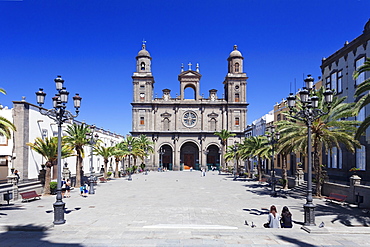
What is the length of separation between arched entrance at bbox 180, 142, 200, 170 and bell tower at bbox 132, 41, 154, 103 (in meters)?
14.7

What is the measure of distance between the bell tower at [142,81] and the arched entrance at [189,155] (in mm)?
14657

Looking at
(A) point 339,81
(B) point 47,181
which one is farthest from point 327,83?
(B) point 47,181

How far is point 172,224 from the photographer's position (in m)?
12.9

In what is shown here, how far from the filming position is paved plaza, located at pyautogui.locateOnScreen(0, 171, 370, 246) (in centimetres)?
1008

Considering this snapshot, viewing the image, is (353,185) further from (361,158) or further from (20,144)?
(20,144)

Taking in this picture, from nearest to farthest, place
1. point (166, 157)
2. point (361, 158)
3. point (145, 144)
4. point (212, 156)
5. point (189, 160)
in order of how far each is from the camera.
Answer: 1. point (361, 158)
2. point (145, 144)
3. point (212, 156)
4. point (166, 157)
5. point (189, 160)

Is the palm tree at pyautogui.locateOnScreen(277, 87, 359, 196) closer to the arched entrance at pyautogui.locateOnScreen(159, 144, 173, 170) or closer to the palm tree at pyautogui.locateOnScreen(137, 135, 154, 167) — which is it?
the palm tree at pyautogui.locateOnScreen(137, 135, 154, 167)

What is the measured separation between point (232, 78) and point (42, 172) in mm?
51520

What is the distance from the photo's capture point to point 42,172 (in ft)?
74.2

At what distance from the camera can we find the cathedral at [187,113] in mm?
66125

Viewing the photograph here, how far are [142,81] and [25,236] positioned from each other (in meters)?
57.5

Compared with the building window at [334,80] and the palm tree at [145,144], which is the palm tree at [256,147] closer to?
the building window at [334,80]

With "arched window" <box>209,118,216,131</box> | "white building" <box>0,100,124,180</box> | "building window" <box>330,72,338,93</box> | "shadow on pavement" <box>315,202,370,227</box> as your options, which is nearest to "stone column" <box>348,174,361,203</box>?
"shadow on pavement" <box>315,202,370,227</box>

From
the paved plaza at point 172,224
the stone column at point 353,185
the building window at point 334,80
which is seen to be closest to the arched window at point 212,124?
the building window at point 334,80
